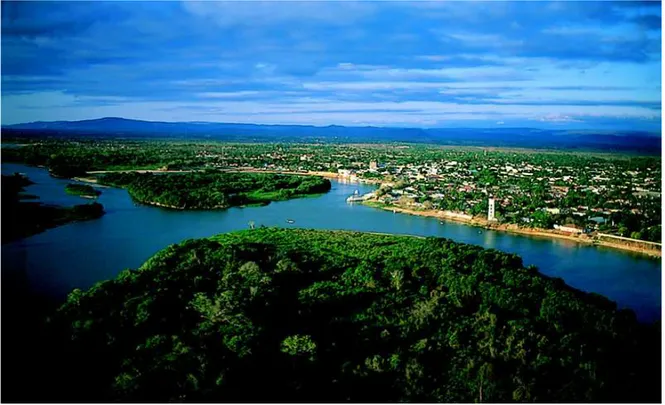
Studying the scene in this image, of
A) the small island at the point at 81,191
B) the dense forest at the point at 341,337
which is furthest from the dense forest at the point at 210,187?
the dense forest at the point at 341,337

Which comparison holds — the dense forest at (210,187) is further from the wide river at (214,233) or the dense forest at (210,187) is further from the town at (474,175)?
the town at (474,175)

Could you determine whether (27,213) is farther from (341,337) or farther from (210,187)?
(210,187)

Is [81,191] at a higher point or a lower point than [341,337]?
higher

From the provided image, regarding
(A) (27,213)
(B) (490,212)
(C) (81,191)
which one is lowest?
(B) (490,212)

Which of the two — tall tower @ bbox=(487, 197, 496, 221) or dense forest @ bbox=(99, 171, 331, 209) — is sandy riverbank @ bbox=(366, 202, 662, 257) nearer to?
tall tower @ bbox=(487, 197, 496, 221)

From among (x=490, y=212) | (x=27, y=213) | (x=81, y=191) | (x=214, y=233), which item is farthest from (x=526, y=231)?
(x=81, y=191)
